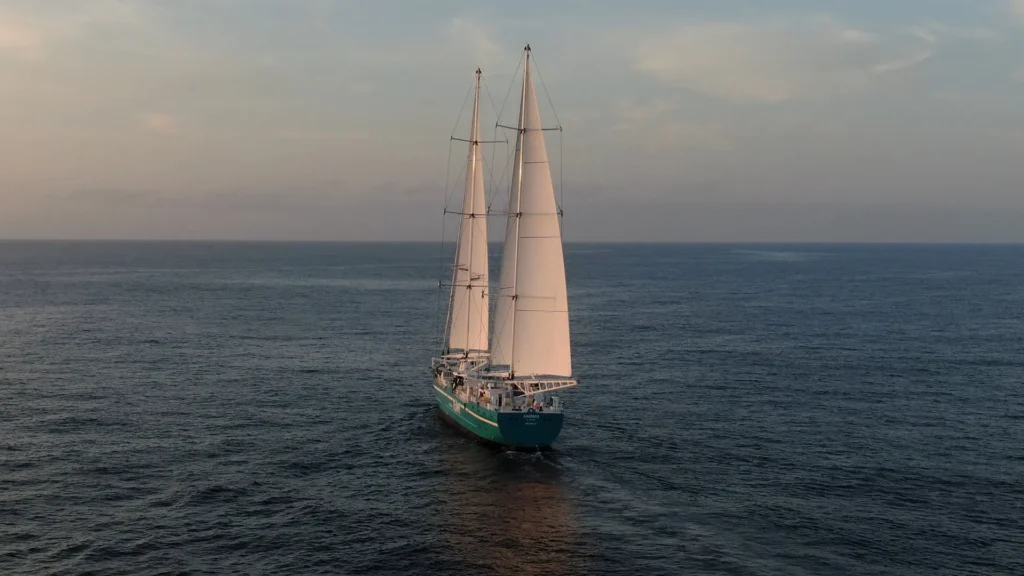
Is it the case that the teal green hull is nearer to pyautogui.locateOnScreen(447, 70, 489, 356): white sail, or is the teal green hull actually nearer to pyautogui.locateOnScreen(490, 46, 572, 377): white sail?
pyautogui.locateOnScreen(490, 46, 572, 377): white sail

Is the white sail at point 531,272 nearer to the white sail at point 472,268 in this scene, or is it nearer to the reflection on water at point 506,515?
the reflection on water at point 506,515

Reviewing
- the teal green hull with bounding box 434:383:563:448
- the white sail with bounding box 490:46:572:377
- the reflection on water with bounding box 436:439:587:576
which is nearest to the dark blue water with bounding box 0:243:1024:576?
the reflection on water with bounding box 436:439:587:576

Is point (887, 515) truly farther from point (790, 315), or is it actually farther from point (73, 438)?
point (790, 315)

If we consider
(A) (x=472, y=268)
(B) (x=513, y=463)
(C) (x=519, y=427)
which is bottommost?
(B) (x=513, y=463)

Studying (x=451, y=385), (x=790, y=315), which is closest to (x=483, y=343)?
(x=451, y=385)

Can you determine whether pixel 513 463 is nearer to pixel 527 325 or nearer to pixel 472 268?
pixel 527 325

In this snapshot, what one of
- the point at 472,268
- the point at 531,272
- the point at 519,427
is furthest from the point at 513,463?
the point at 472,268

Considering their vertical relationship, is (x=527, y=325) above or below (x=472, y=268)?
below
